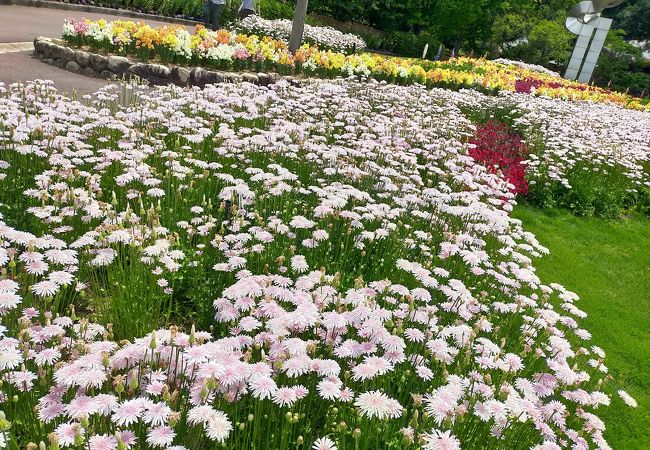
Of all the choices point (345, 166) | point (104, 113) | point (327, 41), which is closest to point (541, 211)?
point (345, 166)

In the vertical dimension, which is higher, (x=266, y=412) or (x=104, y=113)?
(x=104, y=113)

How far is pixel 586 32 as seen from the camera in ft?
101

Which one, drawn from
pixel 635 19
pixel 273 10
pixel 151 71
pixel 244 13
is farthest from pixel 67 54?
pixel 635 19

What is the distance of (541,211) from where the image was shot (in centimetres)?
833

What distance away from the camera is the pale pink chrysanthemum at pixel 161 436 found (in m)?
1.77

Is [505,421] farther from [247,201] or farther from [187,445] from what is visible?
[247,201]

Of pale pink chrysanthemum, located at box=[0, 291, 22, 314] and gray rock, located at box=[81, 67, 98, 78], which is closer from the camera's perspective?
pale pink chrysanthemum, located at box=[0, 291, 22, 314]

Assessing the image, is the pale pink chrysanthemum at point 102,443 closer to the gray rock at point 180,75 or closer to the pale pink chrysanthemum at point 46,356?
the pale pink chrysanthemum at point 46,356

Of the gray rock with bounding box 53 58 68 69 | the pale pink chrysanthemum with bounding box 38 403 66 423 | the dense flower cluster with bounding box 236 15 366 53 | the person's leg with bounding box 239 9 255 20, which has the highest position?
the person's leg with bounding box 239 9 255 20

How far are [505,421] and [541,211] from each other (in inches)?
266

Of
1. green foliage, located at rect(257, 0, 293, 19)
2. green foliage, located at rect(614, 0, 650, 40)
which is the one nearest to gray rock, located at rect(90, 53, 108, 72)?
green foliage, located at rect(257, 0, 293, 19)

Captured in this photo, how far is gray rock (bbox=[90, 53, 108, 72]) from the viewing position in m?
9.30

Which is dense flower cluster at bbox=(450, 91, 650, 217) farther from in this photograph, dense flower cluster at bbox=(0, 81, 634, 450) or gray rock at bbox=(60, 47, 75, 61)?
gray rock at bbox=(60, 47, 75, 61)

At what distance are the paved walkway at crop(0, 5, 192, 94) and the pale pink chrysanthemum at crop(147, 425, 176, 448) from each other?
550 centimetres
